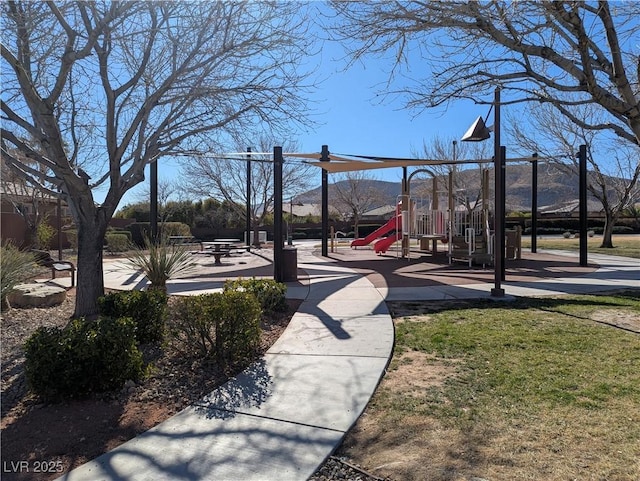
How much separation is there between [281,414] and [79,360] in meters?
1.80

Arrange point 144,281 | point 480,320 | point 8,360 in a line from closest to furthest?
point 8,360 < point 480,320 < point 144,281

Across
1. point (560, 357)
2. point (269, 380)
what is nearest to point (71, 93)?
point (269, 380)

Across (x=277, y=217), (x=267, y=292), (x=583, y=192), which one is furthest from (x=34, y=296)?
(x=583, y=192)

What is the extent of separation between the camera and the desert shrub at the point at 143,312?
5648 millimetres

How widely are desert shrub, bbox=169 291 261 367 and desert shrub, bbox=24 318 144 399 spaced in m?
0.79

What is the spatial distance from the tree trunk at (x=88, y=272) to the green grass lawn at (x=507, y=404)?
4321 mm

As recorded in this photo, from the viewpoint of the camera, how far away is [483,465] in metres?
2.96

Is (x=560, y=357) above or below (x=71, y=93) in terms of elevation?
below

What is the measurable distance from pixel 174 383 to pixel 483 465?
9.58ft

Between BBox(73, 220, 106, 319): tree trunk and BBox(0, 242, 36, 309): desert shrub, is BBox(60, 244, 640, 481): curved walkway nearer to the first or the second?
BBox(73, 220, 106, 319): tree trunk

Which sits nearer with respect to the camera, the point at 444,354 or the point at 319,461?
the point at 319,461

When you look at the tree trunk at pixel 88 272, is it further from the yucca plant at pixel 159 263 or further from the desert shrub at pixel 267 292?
the desert shrub at pixel 267 292

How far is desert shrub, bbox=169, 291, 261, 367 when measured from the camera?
497cm

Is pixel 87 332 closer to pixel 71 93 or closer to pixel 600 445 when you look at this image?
pixel 600 445
